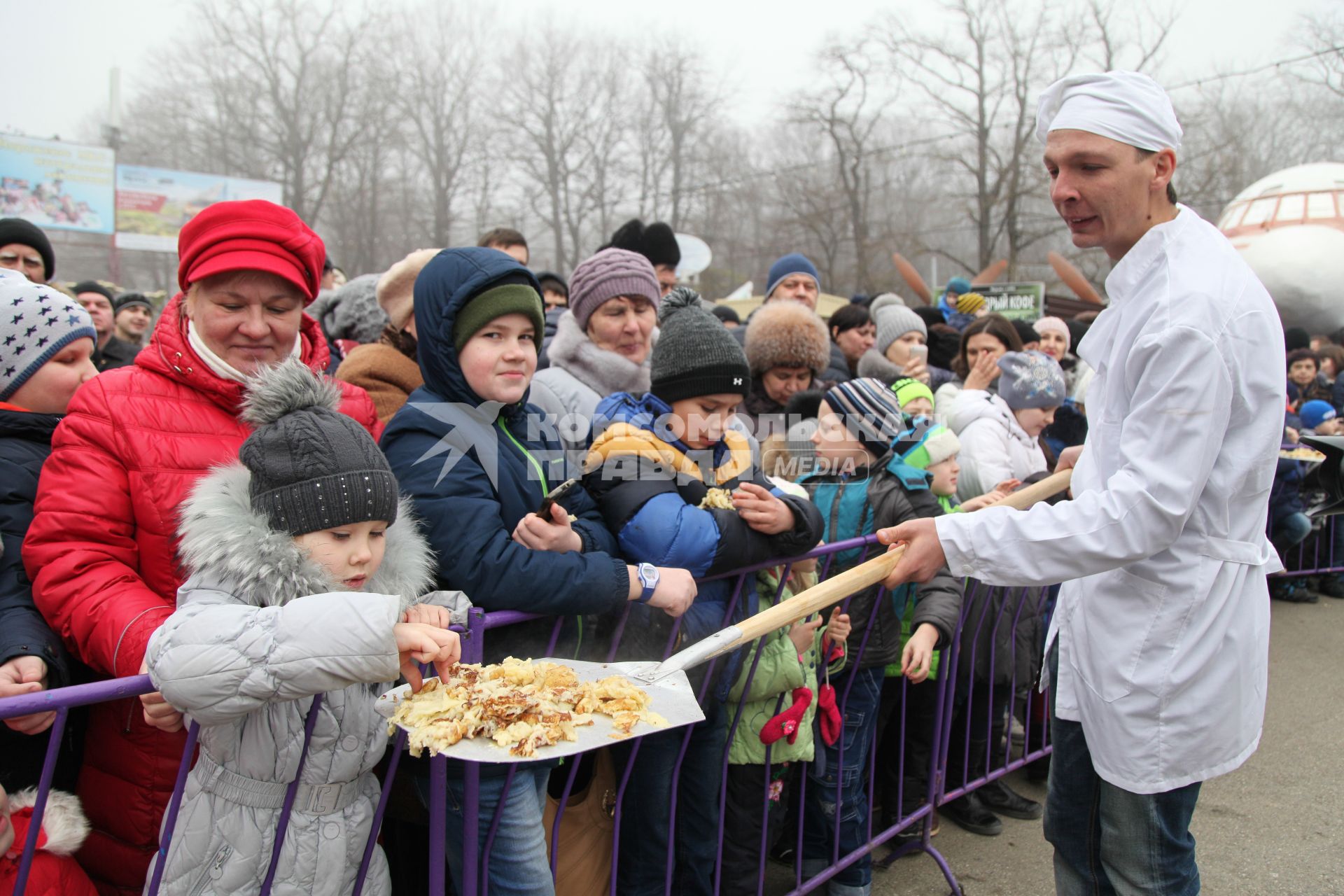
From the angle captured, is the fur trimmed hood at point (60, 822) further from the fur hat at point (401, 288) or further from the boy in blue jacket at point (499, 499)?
the fur hat at point (401, 288)

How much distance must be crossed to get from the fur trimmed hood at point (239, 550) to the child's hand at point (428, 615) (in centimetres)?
17

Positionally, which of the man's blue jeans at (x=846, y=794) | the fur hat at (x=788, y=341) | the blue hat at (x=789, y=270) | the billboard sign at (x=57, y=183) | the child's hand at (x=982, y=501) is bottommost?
the man's blue jeans at (x=846, y=794)

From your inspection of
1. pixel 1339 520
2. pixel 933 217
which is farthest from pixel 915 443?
pixel 933 217

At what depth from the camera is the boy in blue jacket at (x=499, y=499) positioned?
6.99ft

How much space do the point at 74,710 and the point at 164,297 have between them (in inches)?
592

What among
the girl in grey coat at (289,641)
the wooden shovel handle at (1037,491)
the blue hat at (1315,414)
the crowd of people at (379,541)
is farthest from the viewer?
the blue hat at (1315,414)

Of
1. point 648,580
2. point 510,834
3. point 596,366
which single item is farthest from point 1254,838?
point 596,366

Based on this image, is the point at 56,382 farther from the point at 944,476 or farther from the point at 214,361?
the point at 944,476

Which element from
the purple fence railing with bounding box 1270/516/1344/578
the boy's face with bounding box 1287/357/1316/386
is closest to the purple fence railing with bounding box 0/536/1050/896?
the purple fence railing with bounding box 1270/516/1344/578

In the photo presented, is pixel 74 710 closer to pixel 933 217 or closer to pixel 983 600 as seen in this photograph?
pixel 983 600

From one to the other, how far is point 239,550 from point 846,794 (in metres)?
2.42

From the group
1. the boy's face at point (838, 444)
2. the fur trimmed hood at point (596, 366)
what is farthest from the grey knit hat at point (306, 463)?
the boy's face at point (838, 444)

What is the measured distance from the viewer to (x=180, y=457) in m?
2.06

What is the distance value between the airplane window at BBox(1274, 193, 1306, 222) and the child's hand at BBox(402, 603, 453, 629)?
53.6 feet
